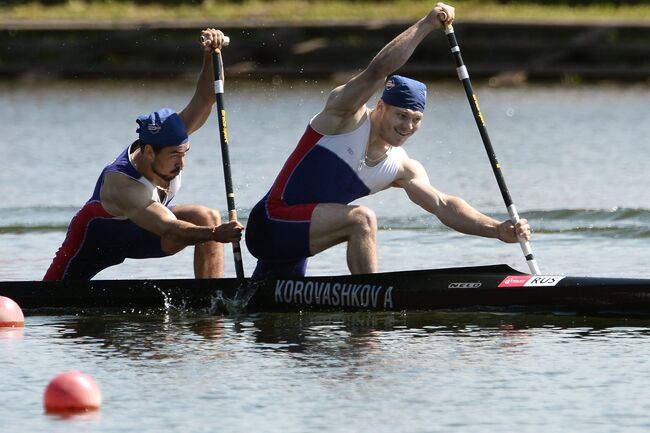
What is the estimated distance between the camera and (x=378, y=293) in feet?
30.9

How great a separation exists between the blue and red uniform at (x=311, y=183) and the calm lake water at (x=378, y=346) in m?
0.50

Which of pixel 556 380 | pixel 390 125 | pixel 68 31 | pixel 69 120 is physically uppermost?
pixel 68 31

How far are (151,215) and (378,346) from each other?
1748 mm

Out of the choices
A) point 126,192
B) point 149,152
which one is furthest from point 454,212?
point 126,192

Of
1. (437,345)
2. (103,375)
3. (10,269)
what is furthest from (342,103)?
(10,269)

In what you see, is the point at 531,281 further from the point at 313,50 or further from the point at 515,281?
the point at 313,50

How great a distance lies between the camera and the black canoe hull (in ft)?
30.2

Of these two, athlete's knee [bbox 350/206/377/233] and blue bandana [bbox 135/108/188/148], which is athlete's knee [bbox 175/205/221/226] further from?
athlete's knee [bbox 350/206/377/233]

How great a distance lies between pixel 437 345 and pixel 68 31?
25.1m

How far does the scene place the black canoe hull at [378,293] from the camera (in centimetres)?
920

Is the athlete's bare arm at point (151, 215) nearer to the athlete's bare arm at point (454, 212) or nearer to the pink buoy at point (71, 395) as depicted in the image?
the athlete's bare arm at point (454, 212)

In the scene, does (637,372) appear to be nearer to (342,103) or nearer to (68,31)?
(342,103)

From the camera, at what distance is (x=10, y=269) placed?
1204 cm

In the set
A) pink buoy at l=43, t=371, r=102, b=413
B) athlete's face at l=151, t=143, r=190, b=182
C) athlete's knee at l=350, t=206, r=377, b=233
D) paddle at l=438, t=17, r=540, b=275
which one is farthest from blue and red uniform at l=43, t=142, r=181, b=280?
pink buoy at l=43, t=371, r=102, b=413
